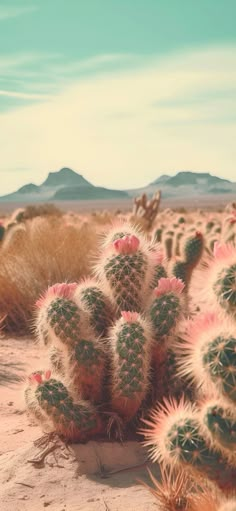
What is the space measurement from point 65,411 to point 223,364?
1730 mm

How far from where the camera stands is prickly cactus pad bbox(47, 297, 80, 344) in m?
4.59

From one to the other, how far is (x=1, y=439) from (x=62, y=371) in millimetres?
636

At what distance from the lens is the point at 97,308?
5.08 m

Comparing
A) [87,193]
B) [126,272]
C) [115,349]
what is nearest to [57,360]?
[115,349]

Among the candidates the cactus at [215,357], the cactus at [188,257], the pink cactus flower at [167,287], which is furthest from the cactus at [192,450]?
the cactus at [188,257]

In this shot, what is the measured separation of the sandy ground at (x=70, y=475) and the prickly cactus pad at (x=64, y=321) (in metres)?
0.65

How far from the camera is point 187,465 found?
329cm

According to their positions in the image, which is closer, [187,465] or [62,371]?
[187,465]

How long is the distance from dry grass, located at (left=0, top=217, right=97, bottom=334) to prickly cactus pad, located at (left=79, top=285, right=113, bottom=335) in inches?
128

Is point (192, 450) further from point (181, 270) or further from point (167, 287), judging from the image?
point (181, 270)

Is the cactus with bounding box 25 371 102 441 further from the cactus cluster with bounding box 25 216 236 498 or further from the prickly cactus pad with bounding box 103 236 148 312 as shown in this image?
the prickly cactus pad with bounding box 103 236 148 312

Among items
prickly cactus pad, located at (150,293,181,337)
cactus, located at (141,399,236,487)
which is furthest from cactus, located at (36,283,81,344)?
cactus, located at (141,399,236,487)

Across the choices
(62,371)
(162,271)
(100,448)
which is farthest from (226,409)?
(162,271)

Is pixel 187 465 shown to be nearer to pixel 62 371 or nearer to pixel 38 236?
pixel 62 371
